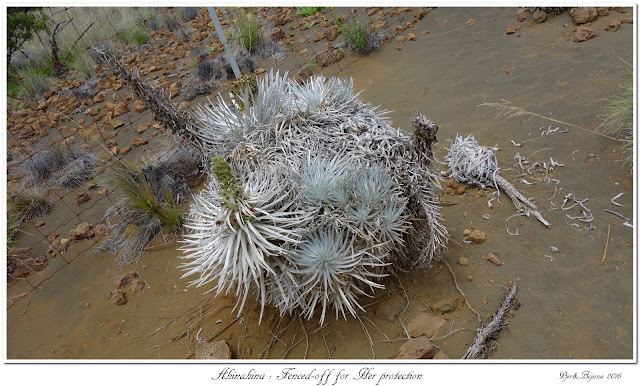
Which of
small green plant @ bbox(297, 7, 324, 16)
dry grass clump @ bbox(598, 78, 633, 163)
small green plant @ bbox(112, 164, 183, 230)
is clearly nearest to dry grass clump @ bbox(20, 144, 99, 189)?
small green plant @ bbox(112, 164, 183, 230)

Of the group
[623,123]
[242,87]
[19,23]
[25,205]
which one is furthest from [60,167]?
[623,123]

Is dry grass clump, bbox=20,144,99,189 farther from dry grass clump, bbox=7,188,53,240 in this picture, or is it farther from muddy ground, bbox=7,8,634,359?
muddy ground, bbox=7,8,634,359

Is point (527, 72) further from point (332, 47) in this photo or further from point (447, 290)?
point (447, 290)

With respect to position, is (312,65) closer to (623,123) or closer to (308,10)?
(308,10)

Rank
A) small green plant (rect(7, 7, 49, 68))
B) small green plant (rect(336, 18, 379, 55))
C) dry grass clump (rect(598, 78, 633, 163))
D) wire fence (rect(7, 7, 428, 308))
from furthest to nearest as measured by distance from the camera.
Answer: small green plant (rect(7, 7, 49, 68)), small green plant (rect(336, 18, 379, 55)), wire fence (rect(7, 7, 428, 308)), dry grass clump (rect(598, 78, 633, 163))

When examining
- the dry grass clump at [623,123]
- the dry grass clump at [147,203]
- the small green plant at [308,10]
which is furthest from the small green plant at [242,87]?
the small green plant at [308,10]
